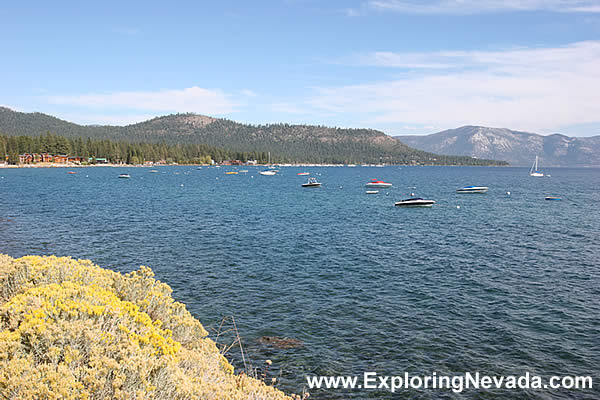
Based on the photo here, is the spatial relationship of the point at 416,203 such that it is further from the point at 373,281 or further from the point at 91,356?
the point at 91,356

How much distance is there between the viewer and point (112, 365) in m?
7.06

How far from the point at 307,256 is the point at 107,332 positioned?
25748mm

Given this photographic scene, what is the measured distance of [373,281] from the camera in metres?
26.7

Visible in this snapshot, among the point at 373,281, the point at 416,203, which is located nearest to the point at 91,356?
the point at 373,281

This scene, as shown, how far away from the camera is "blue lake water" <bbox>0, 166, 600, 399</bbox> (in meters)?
16.7

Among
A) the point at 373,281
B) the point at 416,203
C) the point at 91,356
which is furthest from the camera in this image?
the point at 416,203

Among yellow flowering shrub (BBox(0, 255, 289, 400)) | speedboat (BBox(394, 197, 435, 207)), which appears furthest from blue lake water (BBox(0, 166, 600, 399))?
speedboat (BBox(394, 197, 435, 207))

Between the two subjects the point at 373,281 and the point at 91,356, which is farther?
the point at 373,281

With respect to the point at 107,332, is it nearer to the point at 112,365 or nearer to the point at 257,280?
the point at 112,365

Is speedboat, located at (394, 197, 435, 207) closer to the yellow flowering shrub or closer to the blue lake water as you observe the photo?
the blue lake water

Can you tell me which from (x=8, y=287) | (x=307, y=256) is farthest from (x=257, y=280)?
(x=8, y=287)

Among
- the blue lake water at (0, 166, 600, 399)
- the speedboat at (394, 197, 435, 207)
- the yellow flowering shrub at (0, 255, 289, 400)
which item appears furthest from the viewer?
the speedboat at (394, 197, 435, 207)

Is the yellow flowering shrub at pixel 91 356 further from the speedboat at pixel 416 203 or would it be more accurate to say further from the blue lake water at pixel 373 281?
the speedboat at pixel 416 203

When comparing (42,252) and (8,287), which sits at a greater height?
(8,287)
